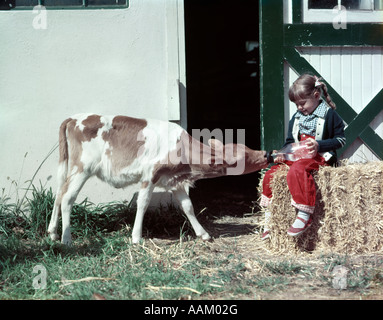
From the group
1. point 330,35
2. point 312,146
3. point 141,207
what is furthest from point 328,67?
point 141,207

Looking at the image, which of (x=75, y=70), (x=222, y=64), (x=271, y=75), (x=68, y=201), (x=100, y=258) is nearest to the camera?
(x=100, y=258)

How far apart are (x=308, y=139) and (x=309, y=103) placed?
1.20 feet

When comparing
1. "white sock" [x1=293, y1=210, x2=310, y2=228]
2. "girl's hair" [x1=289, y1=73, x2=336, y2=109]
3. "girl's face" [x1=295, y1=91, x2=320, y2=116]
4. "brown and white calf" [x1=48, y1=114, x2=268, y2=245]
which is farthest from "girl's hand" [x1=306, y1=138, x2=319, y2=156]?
"brown and white calf" [x1=48, y1=114, x2=268, y2=245]

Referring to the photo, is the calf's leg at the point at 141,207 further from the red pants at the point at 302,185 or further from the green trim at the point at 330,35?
the green trim at the point at 330,35

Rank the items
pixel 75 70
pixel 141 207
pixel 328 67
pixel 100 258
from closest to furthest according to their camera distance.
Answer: pixel 100 258 → pixel 141 207 → pixel 75 70 → pixel 328 67

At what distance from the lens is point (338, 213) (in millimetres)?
4762

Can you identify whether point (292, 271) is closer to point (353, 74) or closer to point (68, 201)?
point (68, 201)

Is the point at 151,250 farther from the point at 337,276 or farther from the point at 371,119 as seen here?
the point at 371,119

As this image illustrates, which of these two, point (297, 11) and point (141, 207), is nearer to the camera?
point (141, 207)

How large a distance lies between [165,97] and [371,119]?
2.54 m

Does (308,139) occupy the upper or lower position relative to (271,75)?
lower

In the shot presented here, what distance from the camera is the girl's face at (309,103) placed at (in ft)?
16.0

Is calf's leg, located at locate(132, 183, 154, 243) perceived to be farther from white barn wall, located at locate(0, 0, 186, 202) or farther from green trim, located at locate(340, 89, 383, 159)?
green trim, located at locate(340, 89, 383, 159)

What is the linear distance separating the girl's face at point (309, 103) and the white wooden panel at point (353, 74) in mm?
1120
